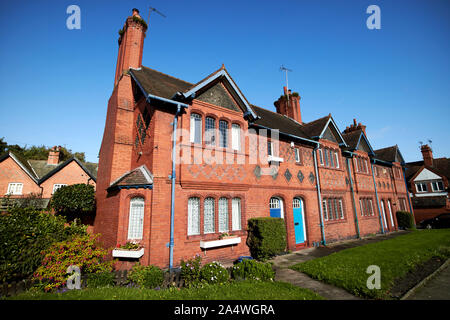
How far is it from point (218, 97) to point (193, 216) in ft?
21.7

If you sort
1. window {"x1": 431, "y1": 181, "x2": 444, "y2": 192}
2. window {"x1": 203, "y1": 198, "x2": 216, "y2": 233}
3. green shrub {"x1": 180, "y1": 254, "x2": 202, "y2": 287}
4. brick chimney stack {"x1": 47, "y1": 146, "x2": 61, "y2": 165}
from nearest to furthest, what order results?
1. green shrub {"x1": 180, "y1": 254, "x2": 202, "y2": 287}
2. window {"x1": 203, "y1": 198, "x2": 216, "y2": 233}
3. brick chimney stack {"x1": 47, "y1": 146, "x2": 61, "y2": 165}
4. window {"x1": 431, "y1": 181, "x2": 444, "y2": 192}

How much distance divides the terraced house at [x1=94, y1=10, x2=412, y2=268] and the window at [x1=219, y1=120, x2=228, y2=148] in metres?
0.06

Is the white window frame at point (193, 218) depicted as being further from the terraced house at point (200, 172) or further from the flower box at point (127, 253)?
the flower box at point (127, 253)

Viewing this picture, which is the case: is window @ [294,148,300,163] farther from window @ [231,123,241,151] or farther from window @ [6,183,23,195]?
window @ [6,183,23,195]

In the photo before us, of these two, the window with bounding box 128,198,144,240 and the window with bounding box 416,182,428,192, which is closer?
the window with bounding box 128,198,144,240

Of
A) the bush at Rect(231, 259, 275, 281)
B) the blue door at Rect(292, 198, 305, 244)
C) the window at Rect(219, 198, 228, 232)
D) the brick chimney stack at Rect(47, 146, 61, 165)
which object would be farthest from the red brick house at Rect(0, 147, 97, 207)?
the bush at Rect(231, 259, 275, 281)

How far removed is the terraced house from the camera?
9.13m

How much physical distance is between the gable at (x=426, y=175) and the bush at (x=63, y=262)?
45688mm

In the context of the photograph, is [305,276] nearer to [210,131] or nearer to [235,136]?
[235,136]

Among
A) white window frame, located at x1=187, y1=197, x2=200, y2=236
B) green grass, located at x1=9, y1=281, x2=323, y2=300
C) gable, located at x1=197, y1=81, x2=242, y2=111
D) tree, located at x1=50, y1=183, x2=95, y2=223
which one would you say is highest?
gable, located at x1=197, y1=81, x2=242, y2=111

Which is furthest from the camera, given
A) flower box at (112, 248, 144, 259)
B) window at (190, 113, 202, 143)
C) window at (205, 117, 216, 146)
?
window at (205, 117, 216, 146)

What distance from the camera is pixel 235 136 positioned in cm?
1227
